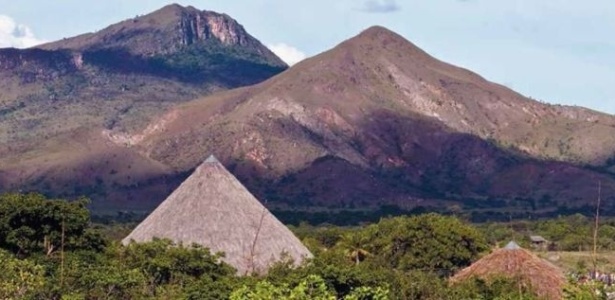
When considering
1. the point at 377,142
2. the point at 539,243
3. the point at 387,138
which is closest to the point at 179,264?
the point at 539,243

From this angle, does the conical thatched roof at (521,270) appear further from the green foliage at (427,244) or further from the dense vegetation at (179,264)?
the green foliage at (427,244)

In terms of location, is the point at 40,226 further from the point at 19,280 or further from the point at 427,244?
the point at 427,244

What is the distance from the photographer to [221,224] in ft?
117

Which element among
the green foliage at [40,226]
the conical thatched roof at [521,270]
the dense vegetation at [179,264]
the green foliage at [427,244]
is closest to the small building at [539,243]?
the green foliage at [427,244]

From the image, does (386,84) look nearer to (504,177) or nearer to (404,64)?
(404,64)

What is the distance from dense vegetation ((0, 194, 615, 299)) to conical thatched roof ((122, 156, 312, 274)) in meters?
1.22

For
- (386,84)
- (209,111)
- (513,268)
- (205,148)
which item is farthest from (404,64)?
(513,268)

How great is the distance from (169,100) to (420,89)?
39.4 m

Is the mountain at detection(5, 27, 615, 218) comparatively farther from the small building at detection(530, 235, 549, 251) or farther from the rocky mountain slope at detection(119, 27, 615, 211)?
the small building at detection(530, 235, 549, 251)

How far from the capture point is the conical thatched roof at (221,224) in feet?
114

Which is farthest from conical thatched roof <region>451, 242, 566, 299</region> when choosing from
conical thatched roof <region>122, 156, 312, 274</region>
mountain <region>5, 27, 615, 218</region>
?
mountain <region>5, 27, 615, 218</region>

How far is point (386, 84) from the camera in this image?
169m

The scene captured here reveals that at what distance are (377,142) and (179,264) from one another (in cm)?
12042

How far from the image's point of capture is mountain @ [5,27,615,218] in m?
131
